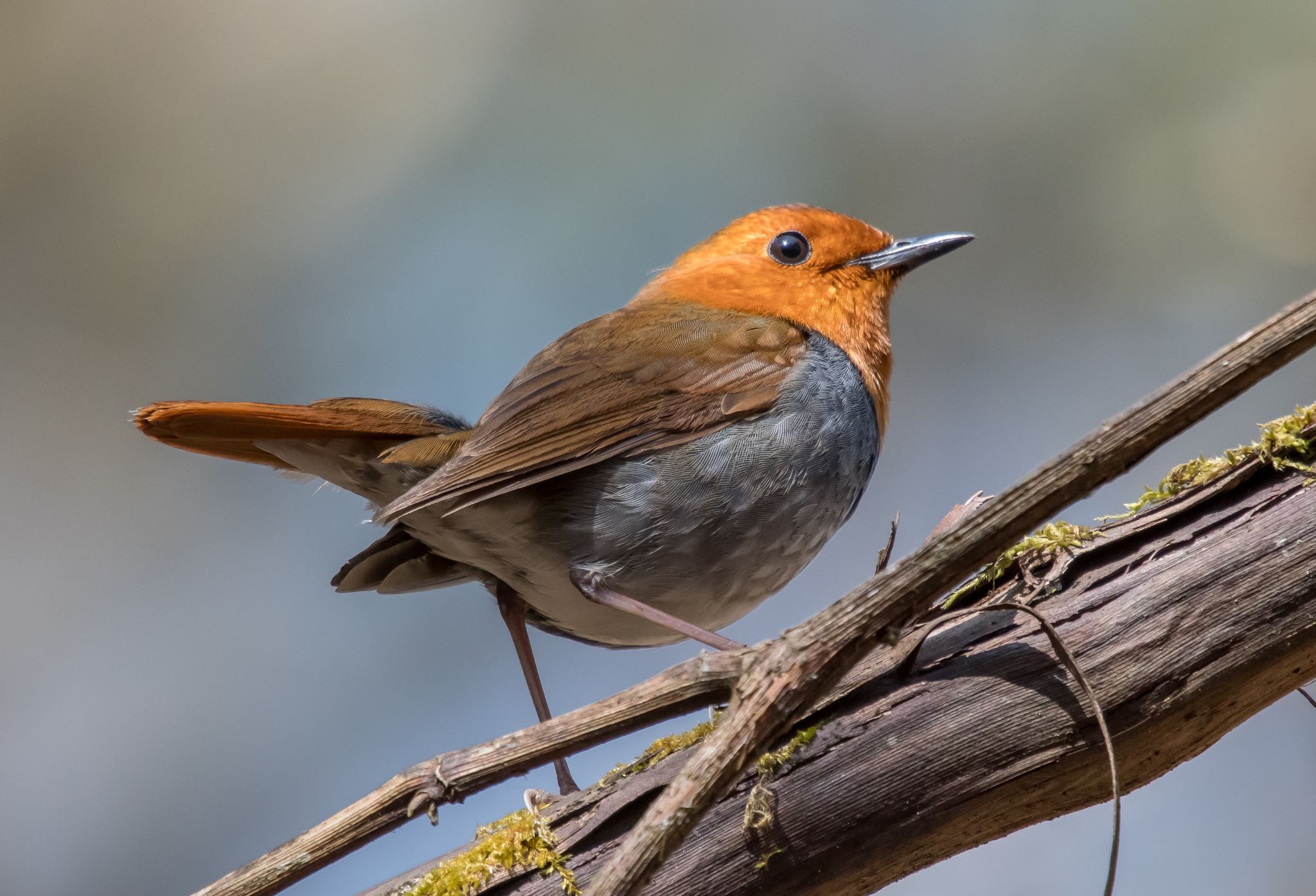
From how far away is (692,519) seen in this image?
3.14m

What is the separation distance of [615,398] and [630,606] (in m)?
0.62

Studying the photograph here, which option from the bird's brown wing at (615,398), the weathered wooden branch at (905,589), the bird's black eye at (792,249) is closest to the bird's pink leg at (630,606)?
the bird's brown wing at (615,398)

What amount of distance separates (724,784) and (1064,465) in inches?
25.8

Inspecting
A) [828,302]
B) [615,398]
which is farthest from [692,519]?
[828,302]

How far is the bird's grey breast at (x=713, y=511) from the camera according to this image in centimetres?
316

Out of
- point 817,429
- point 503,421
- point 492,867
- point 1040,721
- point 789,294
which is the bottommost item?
point 1040,721

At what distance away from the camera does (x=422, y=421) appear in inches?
132

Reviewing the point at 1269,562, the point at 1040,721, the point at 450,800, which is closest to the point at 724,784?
the point at 450,800

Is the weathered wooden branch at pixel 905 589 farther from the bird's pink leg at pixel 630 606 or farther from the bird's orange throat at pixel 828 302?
the bird's orange throat at pixel 828 302

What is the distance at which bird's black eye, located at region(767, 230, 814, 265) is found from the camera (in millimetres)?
4039

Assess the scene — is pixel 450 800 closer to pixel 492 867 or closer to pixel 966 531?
pixel 492 867

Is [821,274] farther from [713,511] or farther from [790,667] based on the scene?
[790,667]

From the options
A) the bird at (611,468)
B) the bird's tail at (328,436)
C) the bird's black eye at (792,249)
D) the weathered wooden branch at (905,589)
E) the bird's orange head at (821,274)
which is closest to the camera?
the weathered wooden branch at (905,589)

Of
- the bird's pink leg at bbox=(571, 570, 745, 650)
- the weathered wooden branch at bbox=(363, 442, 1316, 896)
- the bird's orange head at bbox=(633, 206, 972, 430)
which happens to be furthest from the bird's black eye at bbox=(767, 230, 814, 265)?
the weathered wooden branch at bbox=(363, 442, 1316, 896)
